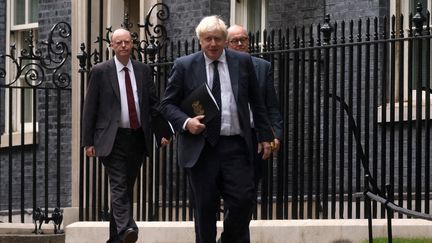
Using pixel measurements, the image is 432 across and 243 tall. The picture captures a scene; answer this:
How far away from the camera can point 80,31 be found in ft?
66.7

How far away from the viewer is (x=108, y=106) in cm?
1345

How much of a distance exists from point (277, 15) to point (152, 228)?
3915mm

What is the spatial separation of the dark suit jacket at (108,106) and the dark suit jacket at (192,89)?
6.90ft

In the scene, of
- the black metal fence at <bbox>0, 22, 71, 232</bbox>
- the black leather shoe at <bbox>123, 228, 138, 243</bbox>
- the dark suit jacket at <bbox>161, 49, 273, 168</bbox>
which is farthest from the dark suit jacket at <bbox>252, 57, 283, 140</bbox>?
the black metal fence at <bbox>0, 22, 71, 232</bbox>

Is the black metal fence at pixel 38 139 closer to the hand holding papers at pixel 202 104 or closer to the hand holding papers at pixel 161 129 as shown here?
the hand holding papers at pixel 161 129

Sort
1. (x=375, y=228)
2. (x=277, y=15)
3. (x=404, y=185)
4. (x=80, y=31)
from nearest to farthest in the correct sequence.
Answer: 1. (x=375, y=228)
2. (x=404, y=185)
3. (x=277, y=15)
4. (x=80, y=31)

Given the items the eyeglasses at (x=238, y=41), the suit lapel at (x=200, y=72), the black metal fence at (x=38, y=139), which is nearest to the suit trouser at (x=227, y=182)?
the suit lapel at (x=200, y=72)

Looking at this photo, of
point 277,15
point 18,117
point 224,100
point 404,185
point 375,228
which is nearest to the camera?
point 224,100

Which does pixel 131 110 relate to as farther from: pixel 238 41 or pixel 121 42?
pixel 238 41

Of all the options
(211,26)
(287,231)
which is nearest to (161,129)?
(287,231)

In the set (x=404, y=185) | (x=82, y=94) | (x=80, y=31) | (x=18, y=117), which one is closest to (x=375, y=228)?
(x=404, y=185)

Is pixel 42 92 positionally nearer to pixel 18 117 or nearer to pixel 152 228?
pixel 18 117

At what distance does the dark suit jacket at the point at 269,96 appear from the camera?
38.3ft

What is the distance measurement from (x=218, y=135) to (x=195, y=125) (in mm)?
166
